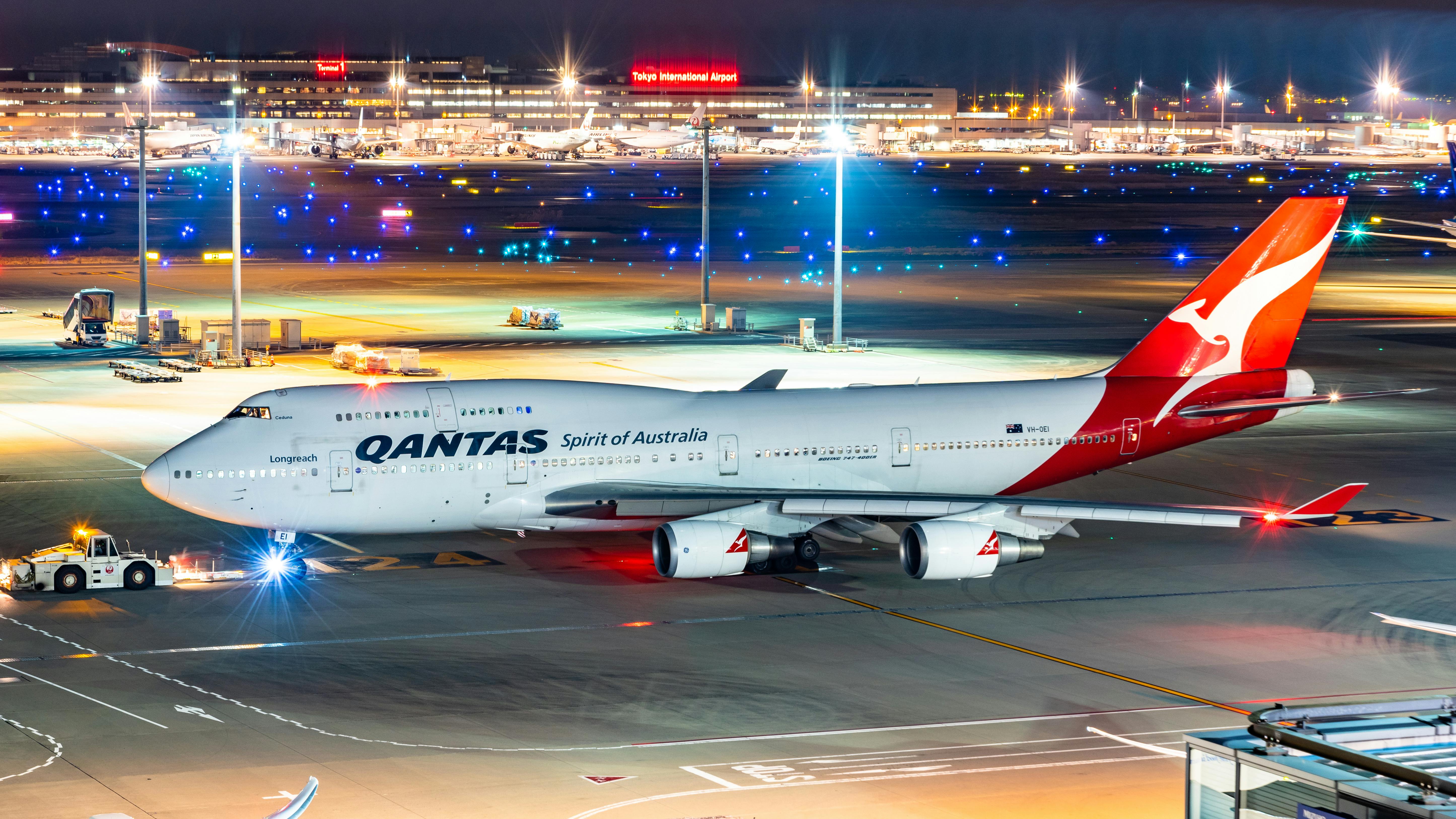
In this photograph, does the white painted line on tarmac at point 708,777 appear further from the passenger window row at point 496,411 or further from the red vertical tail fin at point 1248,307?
the red vertical tail fin at point 1248,307

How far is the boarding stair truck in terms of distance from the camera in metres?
80.9

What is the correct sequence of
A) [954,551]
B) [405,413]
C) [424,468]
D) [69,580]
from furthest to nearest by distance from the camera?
[405,413], [424,468], [69,580], [954,551]

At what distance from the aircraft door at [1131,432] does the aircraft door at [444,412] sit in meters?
16.1

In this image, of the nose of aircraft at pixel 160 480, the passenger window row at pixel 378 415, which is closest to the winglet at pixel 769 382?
the passenger window row at pixel 378 415

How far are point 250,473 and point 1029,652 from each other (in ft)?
53.9

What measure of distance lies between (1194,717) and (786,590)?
1103cm

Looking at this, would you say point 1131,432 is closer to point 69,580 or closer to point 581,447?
point 581,447

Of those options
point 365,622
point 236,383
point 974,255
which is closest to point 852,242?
point 974,255

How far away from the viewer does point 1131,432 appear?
41938 mm

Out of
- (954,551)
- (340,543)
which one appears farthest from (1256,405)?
(340,543)

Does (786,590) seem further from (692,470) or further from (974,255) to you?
(974,255)

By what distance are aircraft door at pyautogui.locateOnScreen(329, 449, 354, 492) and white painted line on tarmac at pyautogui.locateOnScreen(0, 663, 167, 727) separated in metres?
7.97

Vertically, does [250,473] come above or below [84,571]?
above

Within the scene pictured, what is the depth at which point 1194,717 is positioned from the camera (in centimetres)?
2809
